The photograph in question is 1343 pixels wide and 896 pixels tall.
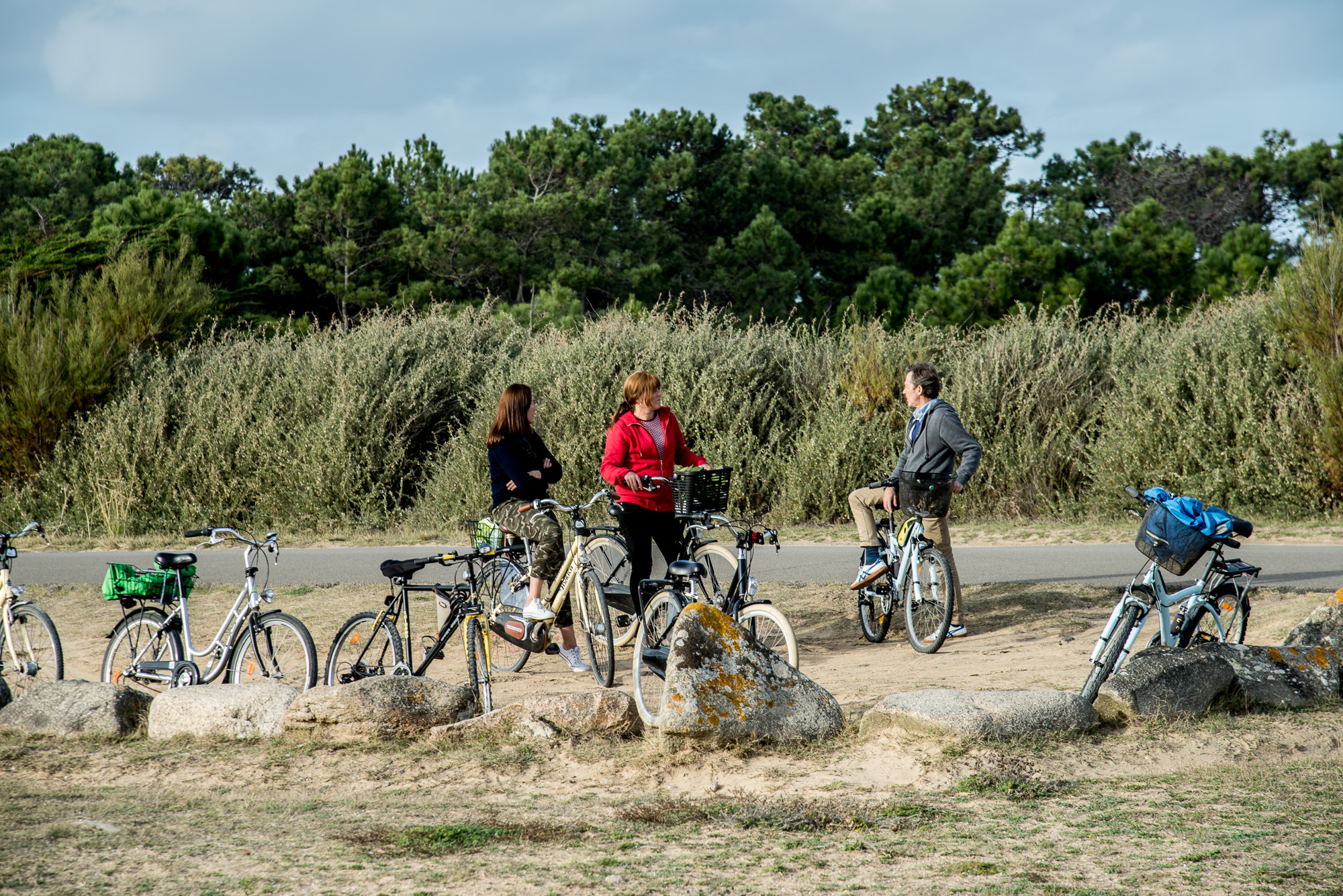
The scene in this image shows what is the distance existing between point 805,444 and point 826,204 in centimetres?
1999

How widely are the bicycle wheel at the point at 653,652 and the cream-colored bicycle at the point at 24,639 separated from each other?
3.76 meters

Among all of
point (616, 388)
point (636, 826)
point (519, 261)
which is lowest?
point (636, 826)

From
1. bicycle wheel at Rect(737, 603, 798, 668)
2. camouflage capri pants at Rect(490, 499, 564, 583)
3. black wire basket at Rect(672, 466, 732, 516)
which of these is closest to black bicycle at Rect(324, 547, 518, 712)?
camouflage capri pants at Rect(490, 499, 564, 583)

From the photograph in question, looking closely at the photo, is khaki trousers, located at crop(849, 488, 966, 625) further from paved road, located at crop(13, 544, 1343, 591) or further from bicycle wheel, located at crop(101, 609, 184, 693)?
bicycle wheel, located at crop(101, 609, 184, 693)

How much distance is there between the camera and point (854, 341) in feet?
52.5

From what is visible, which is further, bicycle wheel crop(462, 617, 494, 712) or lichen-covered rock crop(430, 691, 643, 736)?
bicycle wheel crop(462, 617, 494, 712)

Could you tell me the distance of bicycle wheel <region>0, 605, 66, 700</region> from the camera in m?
7.09

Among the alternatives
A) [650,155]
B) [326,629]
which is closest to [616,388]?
[326,629]

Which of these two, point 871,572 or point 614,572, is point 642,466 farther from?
point 871,572

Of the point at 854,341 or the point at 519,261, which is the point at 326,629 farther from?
the point at 519,261

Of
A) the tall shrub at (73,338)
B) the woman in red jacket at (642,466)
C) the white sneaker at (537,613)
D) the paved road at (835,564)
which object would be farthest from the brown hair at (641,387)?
the tall shrub at (73,338)

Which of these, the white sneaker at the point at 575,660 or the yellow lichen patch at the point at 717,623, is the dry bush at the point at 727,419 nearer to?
the white sneaker at the point at 575,660

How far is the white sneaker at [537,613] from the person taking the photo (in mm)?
6648

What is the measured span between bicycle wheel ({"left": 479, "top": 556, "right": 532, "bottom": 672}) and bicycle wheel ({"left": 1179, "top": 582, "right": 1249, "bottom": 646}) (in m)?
3.75
